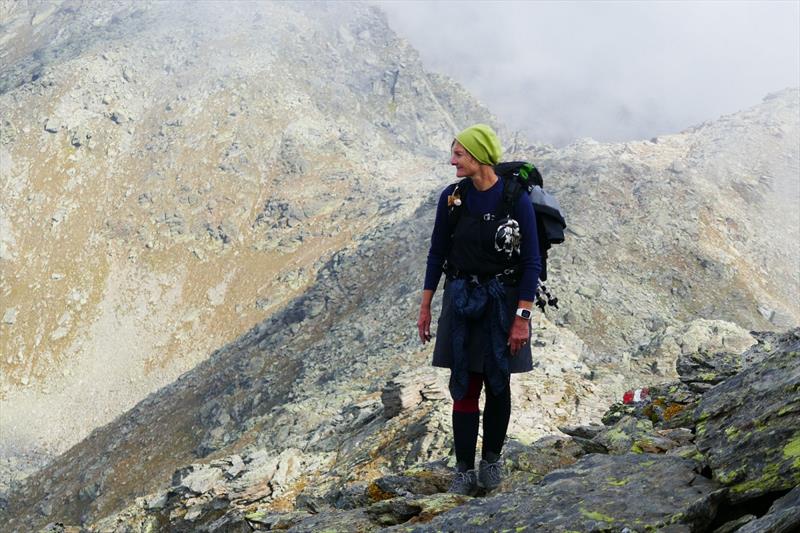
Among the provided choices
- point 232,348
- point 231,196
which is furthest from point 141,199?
point 232,348

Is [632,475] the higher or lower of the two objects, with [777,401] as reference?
lower

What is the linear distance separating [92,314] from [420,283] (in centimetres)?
2944

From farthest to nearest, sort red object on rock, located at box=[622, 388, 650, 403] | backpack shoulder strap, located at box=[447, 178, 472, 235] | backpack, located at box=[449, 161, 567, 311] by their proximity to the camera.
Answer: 1. red object on rock, located at box=[622, 388, 650, 403]
2. backpack shoulder strap, located at box=[447, 178, 472, 235]
3. backpack, located at box=[449, 161, 567, 311]

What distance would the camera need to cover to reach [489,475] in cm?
615

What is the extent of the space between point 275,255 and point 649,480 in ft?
162

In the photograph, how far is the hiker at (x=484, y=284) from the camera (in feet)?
18.7

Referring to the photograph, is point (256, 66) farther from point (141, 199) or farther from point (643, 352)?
point (643, 352)

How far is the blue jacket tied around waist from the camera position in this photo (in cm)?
577

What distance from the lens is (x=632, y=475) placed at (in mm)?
4762

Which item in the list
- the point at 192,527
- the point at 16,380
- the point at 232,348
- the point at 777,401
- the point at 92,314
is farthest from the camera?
the point at 92,314

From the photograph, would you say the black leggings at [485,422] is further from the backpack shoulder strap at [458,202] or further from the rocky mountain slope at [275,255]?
the rocky mountain slope at [275,255]

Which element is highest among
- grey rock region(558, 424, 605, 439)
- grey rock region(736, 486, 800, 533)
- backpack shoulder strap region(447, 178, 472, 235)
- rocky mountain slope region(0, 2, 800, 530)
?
rocky mountain slope region(0, 2, 800, 530)

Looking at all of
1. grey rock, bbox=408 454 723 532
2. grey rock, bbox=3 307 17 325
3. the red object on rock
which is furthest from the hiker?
grey rock, bbox=3 307 17 325

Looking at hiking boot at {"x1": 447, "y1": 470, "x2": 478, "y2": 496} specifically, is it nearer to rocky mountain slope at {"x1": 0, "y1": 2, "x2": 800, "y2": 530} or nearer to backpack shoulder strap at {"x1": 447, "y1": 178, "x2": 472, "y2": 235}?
rocky mountain slope at {"x1": 0, "y1": 2, "x2": 800, "y2": 530}
